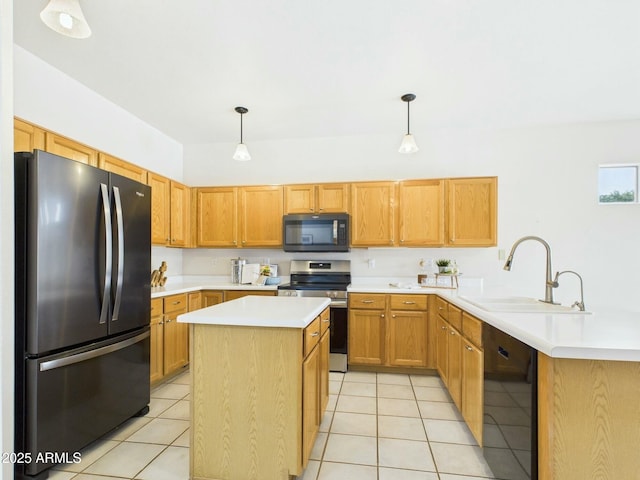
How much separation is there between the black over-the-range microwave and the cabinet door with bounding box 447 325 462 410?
4.77 ft

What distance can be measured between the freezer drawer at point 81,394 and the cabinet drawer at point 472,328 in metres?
2.28

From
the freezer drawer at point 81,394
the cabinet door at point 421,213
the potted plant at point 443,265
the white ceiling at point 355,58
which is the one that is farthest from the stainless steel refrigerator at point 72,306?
the potted plant at point 443,265

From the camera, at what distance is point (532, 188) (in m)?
3.66

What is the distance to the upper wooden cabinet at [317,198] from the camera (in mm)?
3715

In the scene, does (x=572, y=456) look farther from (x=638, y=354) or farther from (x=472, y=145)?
(x=472, y=145)

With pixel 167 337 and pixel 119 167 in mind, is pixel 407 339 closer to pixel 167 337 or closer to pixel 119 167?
pixel 167 337

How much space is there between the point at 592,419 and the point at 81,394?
250 centimetres

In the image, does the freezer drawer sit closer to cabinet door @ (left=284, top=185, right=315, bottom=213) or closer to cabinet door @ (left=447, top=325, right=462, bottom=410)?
cabinet door @ (left=284, top=185, right=315, bottom=213)

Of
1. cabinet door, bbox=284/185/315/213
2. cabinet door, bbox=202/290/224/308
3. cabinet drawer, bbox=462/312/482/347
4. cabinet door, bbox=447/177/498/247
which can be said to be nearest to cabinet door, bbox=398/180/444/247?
cabinet door, bbox=447/177/498/247

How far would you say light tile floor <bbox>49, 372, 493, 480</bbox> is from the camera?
5.84 feet

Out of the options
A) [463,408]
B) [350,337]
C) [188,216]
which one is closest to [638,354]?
[463,408]

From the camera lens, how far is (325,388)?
2.22m

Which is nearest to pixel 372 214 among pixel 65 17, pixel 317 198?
pixel 317 198

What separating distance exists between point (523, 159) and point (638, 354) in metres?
3.16
